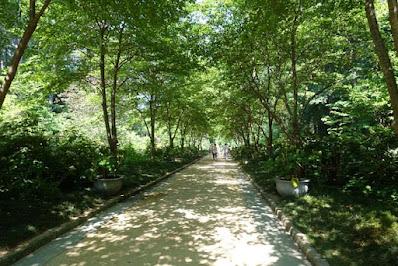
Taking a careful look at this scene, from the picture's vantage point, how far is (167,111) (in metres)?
26.2

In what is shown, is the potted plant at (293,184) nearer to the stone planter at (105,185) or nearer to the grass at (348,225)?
the grass at (348,225)

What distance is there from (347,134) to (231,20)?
17.1 ft

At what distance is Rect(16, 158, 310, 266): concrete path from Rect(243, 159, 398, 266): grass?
1.55 ft

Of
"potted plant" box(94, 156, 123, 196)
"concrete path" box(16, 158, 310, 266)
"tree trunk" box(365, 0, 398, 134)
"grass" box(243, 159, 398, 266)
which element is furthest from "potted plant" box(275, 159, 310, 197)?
"tree trunk" box(365, 0, 398, 134)

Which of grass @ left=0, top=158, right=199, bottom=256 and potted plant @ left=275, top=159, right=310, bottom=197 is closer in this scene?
grass @ left=0, top=158, right=199, bottom=256

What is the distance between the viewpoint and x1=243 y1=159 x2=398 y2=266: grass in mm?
5074

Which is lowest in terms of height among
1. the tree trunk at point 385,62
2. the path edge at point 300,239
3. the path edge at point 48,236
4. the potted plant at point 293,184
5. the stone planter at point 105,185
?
the path edge at point 300,239

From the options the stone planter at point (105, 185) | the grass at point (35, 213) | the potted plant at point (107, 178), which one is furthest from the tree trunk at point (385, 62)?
the stone planter at point (105, 185)

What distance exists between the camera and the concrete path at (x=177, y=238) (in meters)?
5.38

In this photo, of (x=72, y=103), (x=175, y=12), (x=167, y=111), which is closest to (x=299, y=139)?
(x=175, y=12)

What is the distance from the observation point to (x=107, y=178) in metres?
10.9

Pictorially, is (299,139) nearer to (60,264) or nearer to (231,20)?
(231,20)

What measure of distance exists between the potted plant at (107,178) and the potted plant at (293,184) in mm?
4525

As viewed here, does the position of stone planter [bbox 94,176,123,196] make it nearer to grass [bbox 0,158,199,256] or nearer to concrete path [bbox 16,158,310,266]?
grass [bbox 0,158,199,256]
